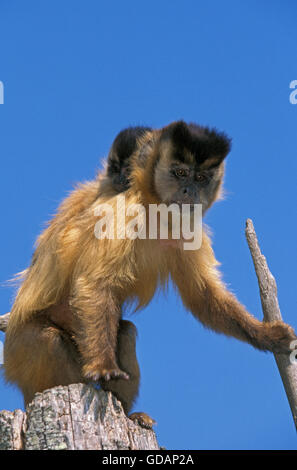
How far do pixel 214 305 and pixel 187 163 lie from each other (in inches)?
70.0

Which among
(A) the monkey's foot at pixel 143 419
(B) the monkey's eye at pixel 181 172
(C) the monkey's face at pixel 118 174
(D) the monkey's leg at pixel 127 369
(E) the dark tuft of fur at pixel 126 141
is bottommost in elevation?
(A) the monkey's foot at pixel 143 419

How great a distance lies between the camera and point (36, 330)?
23.9 ft

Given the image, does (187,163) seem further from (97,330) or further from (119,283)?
(97,330)

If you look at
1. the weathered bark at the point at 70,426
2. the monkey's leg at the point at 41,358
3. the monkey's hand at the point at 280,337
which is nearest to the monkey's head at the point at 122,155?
the monkey's leg at the point at 41,358

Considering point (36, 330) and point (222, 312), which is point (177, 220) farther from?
point (36, 330)

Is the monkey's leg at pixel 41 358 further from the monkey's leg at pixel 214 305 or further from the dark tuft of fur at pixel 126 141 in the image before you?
the dark tuft of fur at pixel 126 141

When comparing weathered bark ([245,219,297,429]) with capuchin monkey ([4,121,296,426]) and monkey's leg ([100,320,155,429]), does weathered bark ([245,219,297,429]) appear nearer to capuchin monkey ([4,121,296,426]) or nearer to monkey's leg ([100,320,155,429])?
capuchin monkey ([4,121,296,426])

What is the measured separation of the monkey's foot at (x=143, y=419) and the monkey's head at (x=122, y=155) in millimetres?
2565

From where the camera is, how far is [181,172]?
25.4ft

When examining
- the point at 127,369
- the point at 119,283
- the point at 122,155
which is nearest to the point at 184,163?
the point at 122,155

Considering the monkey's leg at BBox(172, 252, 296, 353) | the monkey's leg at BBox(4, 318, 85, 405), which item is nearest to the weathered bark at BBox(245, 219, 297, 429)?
the monkey's leg at BBox(172, 252, 296, 353)

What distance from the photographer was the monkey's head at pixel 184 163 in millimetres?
7621
